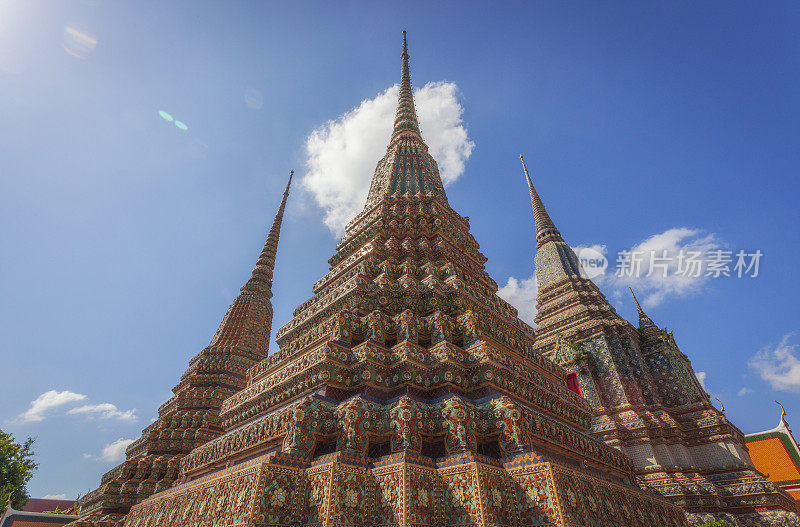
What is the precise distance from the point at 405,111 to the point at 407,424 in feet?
43.4

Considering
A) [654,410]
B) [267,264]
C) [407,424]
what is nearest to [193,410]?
[267,264]

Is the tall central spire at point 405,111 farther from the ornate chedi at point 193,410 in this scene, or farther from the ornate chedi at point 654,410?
the ornate chedi at point 654,410

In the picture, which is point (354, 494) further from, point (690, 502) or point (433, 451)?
point (690, 502)

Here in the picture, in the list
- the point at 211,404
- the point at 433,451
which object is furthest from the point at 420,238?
the point at 211,404

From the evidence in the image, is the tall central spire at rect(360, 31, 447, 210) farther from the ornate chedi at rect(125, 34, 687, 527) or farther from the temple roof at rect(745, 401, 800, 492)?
the temple roof at rect(745, 401, 800, 492)

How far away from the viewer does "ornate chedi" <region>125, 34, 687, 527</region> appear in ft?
15.0

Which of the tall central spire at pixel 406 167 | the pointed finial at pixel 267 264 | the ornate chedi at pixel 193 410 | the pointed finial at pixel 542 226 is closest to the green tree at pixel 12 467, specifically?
the ornate chedi at pixel 193 410

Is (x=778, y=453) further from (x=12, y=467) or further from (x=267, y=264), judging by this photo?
(x=12, y=467)

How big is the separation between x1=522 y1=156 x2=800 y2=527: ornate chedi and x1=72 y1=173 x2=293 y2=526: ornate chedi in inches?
496

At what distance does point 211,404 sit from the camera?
43.1ft

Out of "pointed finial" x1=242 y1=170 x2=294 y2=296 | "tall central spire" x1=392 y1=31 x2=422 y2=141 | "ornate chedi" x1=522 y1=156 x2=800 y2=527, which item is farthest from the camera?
"pointed finial" x1=242 y1=170 x2=294 y2=296

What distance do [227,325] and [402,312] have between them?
11.4 metres

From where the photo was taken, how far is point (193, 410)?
42.1 feet

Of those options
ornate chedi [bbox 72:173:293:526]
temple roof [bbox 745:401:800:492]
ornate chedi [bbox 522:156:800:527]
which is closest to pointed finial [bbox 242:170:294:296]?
ornate chedi [bbox 72:173:293:526]
